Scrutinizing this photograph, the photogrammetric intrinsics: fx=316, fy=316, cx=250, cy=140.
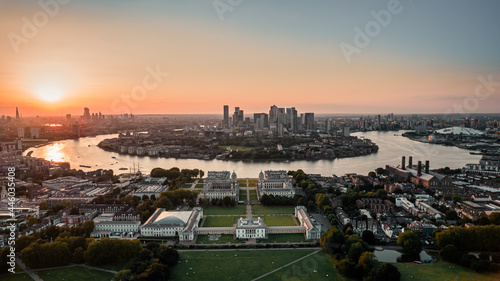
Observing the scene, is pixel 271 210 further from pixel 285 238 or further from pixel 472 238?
pixel 472 238

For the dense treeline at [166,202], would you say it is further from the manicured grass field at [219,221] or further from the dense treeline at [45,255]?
the dense treeline at [45,255]

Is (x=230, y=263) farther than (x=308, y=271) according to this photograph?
Yes

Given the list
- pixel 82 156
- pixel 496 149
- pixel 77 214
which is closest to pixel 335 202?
pixel 77 214

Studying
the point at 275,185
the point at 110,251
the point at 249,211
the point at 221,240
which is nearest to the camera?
the point at 110,251

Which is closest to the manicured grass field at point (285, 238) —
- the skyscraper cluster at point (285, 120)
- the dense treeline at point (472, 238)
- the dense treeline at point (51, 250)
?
the dense treeline at point (472, 238)

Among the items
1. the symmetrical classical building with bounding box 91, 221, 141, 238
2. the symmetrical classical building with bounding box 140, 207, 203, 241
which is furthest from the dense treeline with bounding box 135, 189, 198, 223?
the symmetrical classical building with bounding box 140, 207, 203, 241

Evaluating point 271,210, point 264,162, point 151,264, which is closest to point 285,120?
point 264,162

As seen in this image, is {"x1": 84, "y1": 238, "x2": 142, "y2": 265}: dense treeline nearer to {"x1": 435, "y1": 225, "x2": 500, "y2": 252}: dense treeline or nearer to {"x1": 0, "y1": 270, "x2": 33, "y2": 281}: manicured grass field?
{"x1": 0, "y1": 270, "x2": 33, "y2": 281}: manicured grass field
